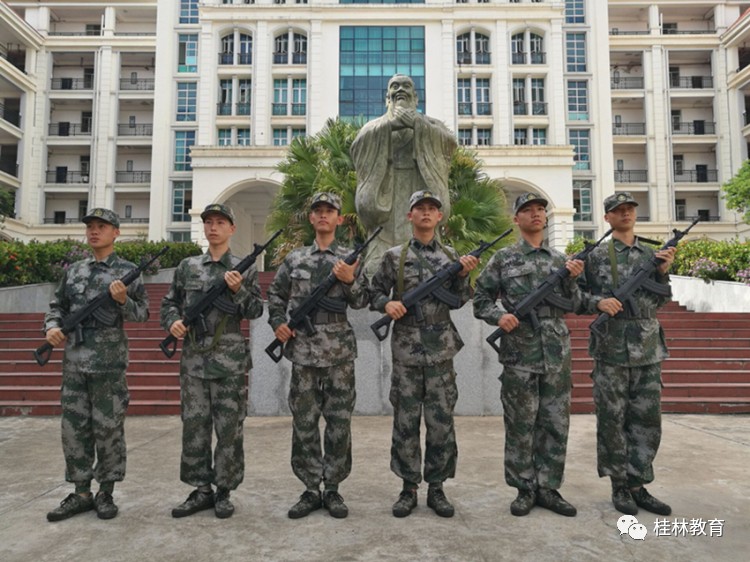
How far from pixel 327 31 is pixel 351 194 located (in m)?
17.9

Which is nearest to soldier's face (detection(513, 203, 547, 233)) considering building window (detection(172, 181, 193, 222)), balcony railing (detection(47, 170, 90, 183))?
building window (detection(172, 181, 193, 222))

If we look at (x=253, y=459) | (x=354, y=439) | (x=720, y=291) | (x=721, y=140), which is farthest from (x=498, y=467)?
(x=721, y=140)

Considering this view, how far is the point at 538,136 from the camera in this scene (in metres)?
27.2

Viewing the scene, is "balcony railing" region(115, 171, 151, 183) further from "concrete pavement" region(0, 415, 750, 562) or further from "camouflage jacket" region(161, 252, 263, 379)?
"camouflage jacket" region(161, 252, 263, 379)

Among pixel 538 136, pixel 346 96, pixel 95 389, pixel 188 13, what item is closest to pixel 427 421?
pixel 95 389

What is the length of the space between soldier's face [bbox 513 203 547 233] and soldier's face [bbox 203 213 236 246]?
78.5 inches

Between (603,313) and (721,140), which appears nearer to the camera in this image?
(603,313)

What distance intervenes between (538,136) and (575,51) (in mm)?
7108

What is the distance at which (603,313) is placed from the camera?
A: 3482mm

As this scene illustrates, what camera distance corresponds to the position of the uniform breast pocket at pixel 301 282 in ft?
12.0

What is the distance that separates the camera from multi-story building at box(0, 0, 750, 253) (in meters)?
25.9

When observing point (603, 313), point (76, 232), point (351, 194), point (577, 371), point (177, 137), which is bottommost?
point (577, 371)

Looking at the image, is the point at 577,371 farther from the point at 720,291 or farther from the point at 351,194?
the point at 351,194

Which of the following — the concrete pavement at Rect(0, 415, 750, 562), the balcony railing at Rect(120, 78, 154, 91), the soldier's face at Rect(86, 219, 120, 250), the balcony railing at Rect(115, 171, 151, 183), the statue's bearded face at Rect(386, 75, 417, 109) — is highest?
the balcony railing at Rect(120, 78, 154, 91)
